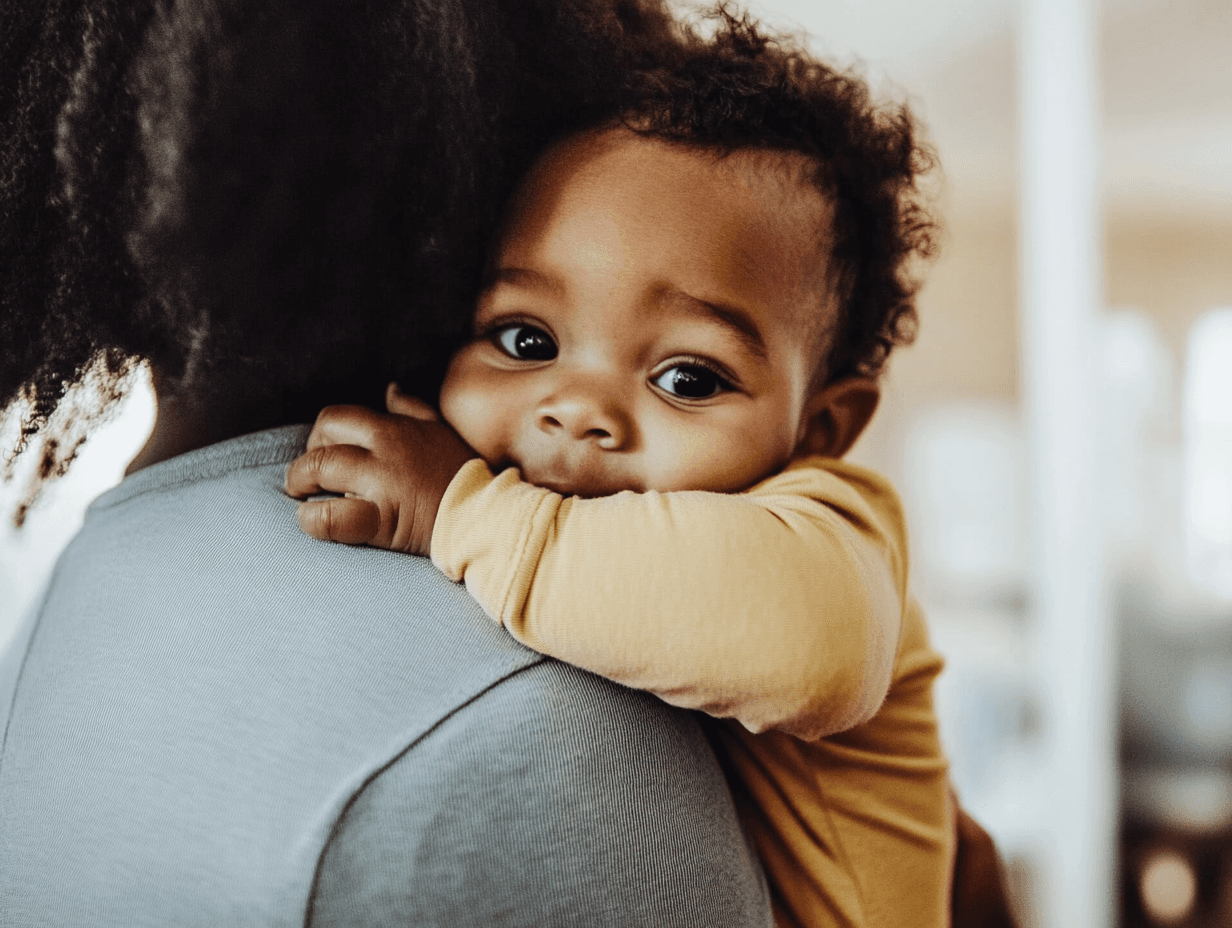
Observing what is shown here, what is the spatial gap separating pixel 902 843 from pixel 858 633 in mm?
226

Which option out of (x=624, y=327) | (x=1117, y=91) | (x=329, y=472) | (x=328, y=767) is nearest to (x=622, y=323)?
(x=624, y=327)

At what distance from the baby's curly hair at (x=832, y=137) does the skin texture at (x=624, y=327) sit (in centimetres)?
2

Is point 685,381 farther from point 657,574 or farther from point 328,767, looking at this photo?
point 328,767

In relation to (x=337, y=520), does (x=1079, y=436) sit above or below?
below

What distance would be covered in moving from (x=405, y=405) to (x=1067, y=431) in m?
1.92

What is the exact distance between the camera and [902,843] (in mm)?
625

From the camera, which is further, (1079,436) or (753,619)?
(1079,436)

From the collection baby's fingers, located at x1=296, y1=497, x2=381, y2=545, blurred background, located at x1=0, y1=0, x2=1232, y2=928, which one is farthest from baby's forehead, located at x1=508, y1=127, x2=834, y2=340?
blurred background, located at x1=0, y1=0, x2=1232, y2=928

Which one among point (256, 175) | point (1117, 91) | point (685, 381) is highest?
point (1117, 91)

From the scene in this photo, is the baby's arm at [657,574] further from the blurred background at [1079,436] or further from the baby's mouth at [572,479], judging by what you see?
the blurred background at [1079,436]

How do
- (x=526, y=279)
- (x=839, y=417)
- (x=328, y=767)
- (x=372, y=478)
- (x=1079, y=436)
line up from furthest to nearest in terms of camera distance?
1. (x=1079, y=436)
2. (x=839, y=417)
3. (x=526, y=279)
4. (x=372, y=478)
5. (x=328, y=767)

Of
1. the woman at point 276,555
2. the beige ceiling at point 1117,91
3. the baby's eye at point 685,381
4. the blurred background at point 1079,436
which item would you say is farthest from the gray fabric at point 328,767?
the beige ceiling at point 1117,91

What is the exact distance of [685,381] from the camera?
2.09 feet

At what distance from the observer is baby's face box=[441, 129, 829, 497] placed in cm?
60
